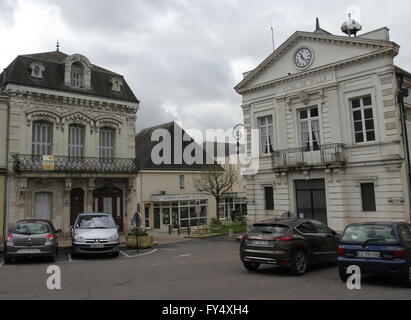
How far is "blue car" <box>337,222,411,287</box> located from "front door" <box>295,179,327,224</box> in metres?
10.8

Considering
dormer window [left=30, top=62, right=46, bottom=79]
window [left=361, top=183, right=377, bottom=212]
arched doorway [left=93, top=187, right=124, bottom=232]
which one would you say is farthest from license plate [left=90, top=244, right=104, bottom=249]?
window [left=361, top=183, right=377, bottom=212]

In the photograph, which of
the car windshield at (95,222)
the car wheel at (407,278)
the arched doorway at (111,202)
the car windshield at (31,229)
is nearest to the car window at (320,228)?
the car wheel at (407,278)

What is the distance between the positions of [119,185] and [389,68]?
53.4 ft

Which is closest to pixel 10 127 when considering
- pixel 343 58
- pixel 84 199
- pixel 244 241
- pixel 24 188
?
pixel 24 188

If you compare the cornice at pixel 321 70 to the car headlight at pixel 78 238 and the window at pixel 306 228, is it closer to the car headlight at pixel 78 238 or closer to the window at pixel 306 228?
the window at pixel 306 228

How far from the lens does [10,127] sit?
20.2 metres

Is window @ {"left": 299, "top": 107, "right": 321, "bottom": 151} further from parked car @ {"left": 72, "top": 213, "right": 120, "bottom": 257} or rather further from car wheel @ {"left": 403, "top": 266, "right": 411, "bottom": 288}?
car wheel @ {"left": 403, "top": 266, "right": 411, "bottom": 288}

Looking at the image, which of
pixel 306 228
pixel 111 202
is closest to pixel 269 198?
pixel 111 202

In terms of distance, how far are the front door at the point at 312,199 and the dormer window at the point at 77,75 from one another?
1399cm

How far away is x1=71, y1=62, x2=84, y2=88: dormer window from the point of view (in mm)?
23000

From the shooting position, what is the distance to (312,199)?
819 inches

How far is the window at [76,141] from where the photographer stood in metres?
22.6
